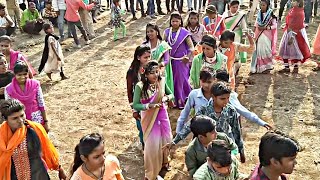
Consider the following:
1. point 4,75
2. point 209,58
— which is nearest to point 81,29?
point 4,75

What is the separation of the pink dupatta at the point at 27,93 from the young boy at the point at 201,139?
1915 millimetres

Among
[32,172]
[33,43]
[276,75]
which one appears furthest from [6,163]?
[33,43]

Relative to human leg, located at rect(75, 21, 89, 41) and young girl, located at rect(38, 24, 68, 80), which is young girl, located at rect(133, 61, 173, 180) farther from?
human leg, located at rect(75, 21, 89, 41)

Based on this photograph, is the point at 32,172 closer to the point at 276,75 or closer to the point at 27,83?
the point at 27,83

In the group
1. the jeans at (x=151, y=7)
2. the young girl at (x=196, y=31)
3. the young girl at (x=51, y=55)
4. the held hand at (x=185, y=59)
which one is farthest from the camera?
the jeans at (x=151, y=7)

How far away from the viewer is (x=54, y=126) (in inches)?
253

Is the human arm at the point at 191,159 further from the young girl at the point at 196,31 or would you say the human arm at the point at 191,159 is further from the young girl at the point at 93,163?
the young girl at the point at 196,31

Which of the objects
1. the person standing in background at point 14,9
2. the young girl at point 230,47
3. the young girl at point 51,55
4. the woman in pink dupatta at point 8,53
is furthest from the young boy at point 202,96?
the person standing in background at point 14,9

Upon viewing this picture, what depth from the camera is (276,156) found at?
102 inches

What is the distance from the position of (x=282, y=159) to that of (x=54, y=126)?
4.47 m

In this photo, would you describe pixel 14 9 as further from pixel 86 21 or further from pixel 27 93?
pixel 27 93

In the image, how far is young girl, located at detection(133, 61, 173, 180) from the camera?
14.1 feet

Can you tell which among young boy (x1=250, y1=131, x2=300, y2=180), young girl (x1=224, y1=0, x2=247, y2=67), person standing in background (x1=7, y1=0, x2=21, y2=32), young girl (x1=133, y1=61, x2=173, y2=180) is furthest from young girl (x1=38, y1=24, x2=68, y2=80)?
young boy (x1=250, y1=131, x2=300, y2=180)

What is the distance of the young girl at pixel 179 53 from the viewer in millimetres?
6055
